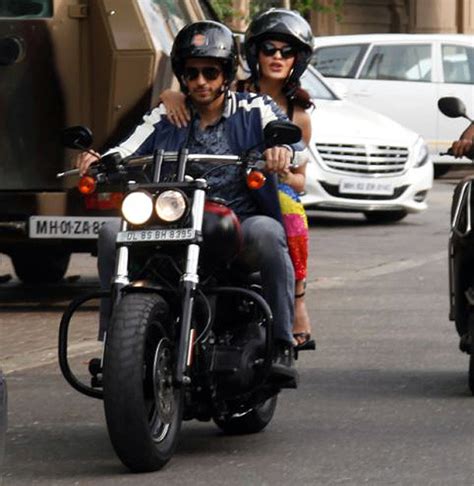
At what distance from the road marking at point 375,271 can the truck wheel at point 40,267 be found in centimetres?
167

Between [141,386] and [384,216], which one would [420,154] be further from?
[141,386]

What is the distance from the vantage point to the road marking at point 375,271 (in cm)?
1484

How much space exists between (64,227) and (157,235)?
566cm

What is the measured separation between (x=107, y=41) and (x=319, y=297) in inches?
85.0

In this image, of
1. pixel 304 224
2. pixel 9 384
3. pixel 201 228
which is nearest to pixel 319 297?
pixel 9 384

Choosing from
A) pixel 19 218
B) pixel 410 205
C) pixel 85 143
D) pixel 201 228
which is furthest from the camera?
pixel 410 205

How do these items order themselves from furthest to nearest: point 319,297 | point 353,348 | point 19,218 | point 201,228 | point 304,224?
point 319,297
point 19,218
point 353,348
point 304,224
point 201,228

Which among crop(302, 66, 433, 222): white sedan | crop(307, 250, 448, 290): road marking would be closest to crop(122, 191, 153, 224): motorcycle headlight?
crop(307, 250, 448, 290): road marking

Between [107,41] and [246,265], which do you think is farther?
[107,41]

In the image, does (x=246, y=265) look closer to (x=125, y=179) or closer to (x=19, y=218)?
(x=125, y=179)

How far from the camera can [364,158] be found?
20266 mm

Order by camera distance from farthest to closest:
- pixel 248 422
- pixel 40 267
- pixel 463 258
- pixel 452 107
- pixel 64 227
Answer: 1. pixel 40 267
2. pixel 64 227
3. pixel 463 258
4. pixel 452 107
5. pixel 248 422

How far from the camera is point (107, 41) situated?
13.2m

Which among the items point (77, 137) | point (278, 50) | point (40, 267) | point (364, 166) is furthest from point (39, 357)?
point (364, 166)
